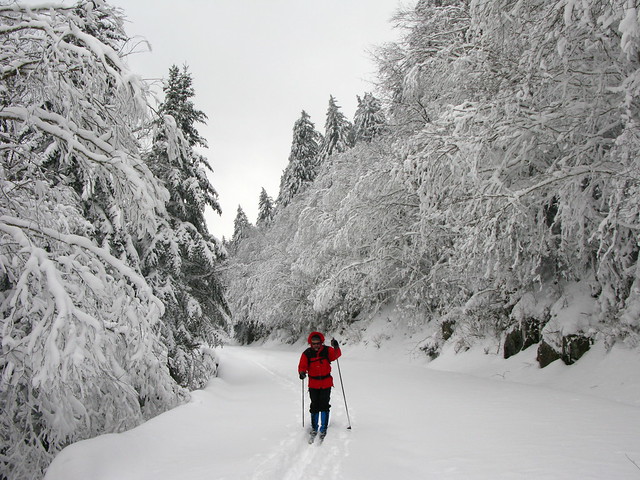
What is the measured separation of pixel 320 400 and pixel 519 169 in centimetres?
592

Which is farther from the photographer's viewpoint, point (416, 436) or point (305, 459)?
point (416, 436)

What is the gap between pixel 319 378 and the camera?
667 centimetres

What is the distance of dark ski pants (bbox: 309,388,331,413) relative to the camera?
6375 millimetres

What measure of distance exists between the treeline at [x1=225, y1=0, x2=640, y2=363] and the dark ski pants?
4.04 metres

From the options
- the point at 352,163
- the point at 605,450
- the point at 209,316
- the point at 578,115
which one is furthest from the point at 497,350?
the point at 352,163

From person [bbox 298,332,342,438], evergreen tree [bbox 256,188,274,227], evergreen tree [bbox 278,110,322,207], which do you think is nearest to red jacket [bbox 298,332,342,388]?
person [bbox 298,332,342,438]

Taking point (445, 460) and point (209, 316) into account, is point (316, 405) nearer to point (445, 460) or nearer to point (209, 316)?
point (445, 460)

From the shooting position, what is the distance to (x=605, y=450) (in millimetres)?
4445

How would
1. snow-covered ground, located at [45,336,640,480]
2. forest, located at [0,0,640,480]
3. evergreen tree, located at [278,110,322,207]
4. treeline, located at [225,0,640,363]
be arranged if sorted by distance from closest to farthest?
snow-covered ground, located at [45,336,640,480]
forest, located at [0,0,640,480]
treeline, located at [225,0,640,363]
evergreen tree, located at [278,110,322,207]

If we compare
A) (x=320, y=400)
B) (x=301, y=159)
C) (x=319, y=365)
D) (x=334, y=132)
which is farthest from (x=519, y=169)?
(x=301, y=159)

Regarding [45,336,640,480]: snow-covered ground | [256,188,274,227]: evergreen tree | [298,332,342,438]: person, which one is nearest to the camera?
[45,336,640,480]: snow-covered ground

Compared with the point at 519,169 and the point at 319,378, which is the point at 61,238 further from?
the point at 519,169

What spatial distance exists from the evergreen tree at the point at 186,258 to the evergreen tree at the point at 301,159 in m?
19.7

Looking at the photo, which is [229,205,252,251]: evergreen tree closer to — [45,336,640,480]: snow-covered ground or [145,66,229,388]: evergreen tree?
[145,66,229,388]: evergreen tree
